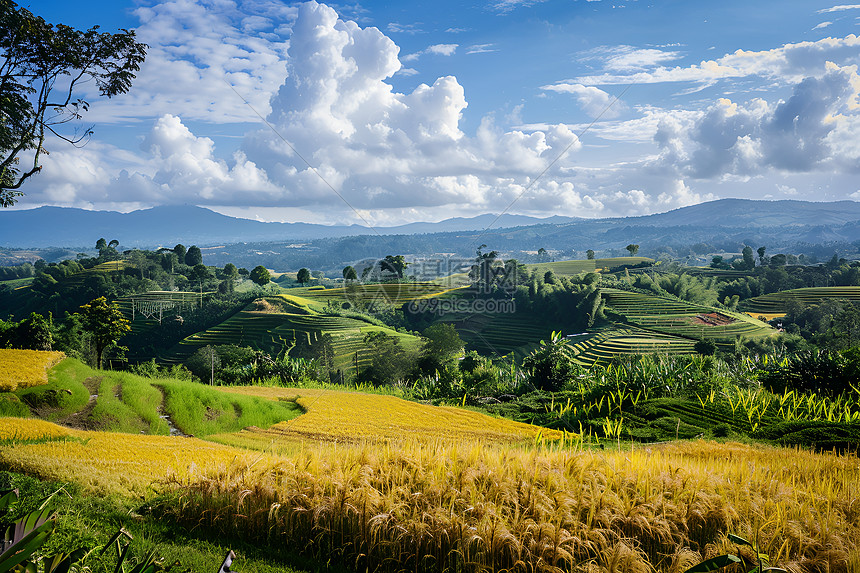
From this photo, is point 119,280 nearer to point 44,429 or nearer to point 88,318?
point 88,318

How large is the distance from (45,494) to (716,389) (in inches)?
520

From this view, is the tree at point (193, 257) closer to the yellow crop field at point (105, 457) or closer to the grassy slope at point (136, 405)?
the grassy slope at point (136, 405)

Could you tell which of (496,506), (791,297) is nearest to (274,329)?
(496,506)

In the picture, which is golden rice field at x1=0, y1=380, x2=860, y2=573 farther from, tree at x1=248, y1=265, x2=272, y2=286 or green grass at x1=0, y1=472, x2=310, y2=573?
tree at x1=248, y1=265, x2=272, y2=286

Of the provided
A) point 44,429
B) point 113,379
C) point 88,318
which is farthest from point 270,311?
point 44,429

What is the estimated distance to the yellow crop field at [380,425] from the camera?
28.2 ft

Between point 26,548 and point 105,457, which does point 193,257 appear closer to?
point 105,457

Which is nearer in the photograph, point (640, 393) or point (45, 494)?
point (45, 494)

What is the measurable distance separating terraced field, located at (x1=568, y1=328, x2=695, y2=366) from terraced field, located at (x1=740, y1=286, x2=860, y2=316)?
2381 centimetres

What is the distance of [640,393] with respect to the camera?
1150 cm

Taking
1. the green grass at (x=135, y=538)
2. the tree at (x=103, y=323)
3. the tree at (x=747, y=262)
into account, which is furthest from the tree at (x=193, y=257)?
the tree at (x=747, y=262)

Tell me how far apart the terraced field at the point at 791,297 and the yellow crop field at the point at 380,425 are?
61878 mm

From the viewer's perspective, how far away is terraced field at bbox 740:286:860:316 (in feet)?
187

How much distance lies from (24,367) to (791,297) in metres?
73.4
